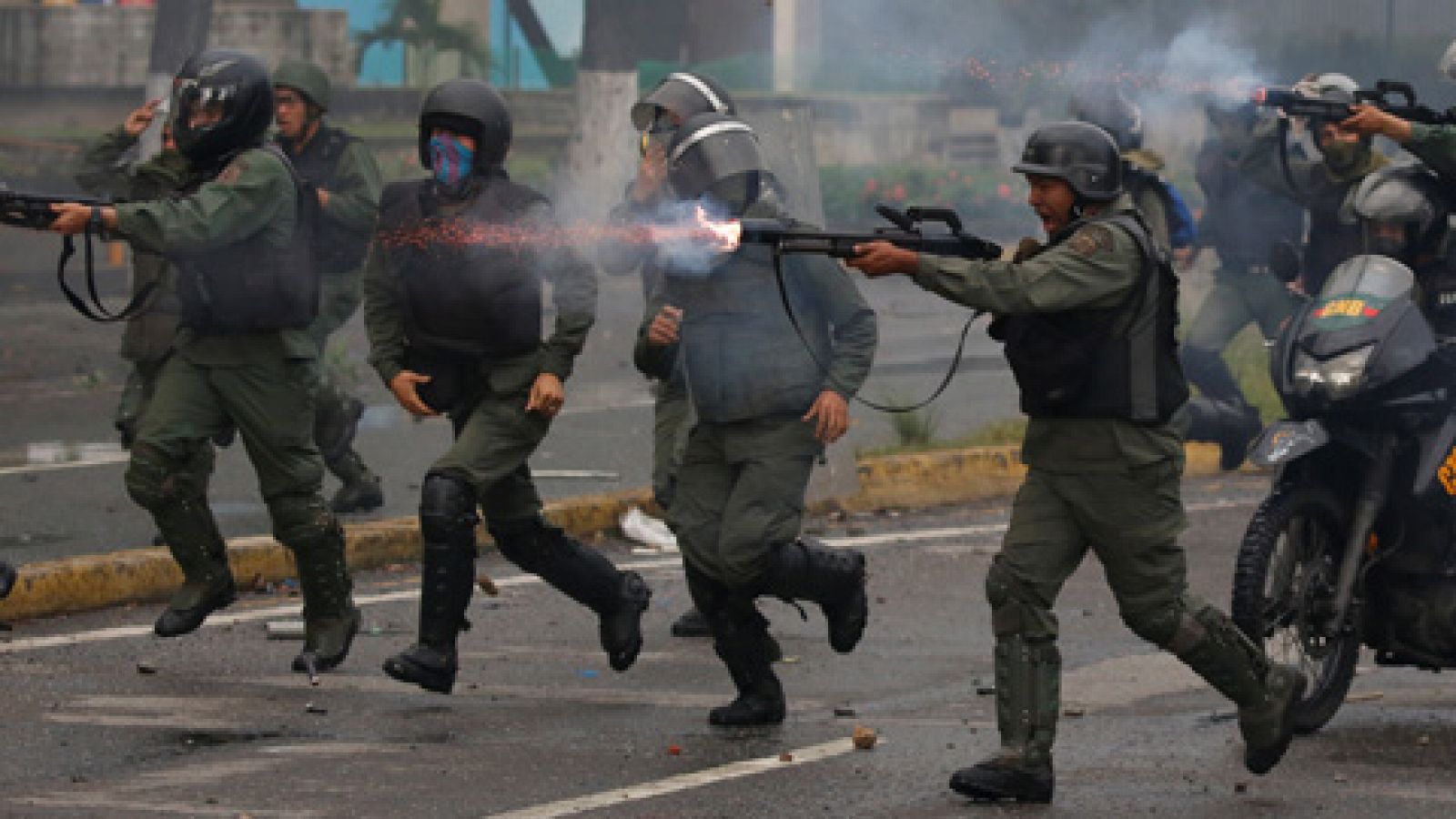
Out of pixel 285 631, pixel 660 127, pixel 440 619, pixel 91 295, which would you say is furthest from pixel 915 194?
pixel 440 619

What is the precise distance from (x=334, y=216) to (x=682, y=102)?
2.66m

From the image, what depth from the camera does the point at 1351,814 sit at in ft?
23.2

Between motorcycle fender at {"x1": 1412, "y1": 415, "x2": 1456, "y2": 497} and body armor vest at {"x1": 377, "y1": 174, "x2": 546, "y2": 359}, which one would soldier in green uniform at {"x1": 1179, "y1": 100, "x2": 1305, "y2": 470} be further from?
Answer: body armor vest at {"x1": 377, "y1": 174, "x2": 546, "y2": 359}

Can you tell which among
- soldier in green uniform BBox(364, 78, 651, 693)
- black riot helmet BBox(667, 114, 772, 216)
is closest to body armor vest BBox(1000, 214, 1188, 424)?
black riot helmet BBox(667, 114, 772, 216)

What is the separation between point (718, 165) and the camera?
8.19m

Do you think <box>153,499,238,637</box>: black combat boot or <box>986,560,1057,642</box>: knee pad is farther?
<box>153,499,238,637</box>: black combat boot

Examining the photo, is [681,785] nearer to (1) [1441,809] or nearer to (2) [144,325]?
(1) [1441,809]

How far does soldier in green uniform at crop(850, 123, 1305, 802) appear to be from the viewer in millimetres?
7117

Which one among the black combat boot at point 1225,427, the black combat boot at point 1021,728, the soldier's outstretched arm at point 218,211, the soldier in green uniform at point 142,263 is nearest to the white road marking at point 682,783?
the black combat boot at point 1021,728

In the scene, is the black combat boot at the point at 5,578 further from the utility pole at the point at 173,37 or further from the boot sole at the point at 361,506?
the utility pole at the point at 173,37

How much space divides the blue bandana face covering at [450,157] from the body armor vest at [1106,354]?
1.93 m

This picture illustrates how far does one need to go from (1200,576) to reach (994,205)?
58.6 ft

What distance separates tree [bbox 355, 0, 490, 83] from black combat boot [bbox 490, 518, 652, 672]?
24804 mm

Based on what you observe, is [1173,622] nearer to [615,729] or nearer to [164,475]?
[615,729]
